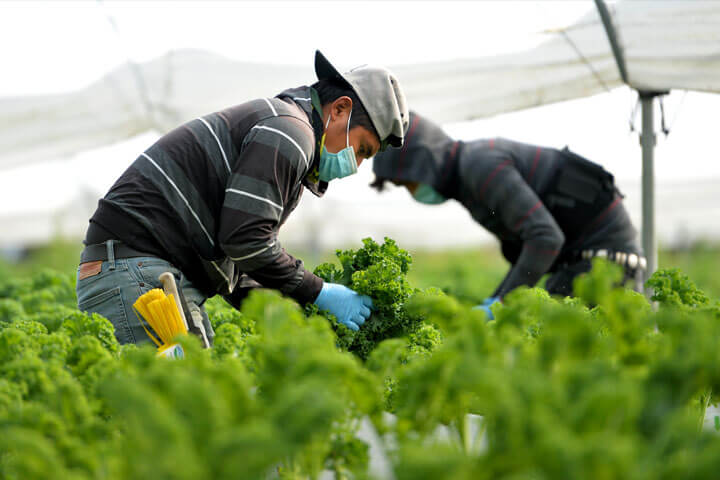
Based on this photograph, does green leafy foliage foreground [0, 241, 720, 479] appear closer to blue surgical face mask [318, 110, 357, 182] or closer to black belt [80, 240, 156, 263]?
black belt [80, 240, 156, 263]

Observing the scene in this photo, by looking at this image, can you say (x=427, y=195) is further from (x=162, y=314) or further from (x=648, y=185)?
(x=162, y=314)

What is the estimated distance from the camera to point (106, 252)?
79.7 inches

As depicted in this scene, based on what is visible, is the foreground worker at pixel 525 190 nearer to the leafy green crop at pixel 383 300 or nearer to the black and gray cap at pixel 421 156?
the black and gray cap at pixel 421 156

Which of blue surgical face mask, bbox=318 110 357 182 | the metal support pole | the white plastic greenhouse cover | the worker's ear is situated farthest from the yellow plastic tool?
the metal support pole

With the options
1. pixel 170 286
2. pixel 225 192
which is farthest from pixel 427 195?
pixel 170 286

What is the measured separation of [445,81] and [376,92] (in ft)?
7.91

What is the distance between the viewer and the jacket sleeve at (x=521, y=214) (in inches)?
139

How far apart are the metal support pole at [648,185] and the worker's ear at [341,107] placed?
9.32 ft

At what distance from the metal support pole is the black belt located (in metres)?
3.41

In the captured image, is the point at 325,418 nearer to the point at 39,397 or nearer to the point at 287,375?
the point at 287,375

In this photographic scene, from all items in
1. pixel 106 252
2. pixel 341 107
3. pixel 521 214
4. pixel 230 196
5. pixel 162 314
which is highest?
pixel 341 107

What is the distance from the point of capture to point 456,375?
97 cm

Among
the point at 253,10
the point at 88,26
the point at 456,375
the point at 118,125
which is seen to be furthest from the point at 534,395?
the point at 118,125

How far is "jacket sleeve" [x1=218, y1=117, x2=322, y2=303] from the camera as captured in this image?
1833 mm
